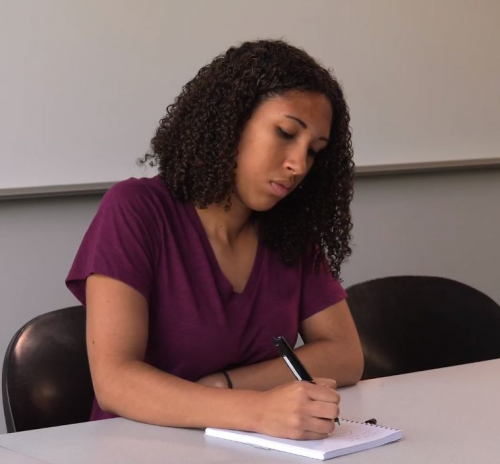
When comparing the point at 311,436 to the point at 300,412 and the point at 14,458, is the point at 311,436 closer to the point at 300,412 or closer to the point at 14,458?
the point at 300,412

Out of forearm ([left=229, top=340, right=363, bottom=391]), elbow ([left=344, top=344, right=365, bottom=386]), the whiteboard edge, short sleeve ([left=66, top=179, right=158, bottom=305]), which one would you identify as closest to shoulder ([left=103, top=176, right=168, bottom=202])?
short sleeve ([left=66, top=179, right=158, bottom=305])

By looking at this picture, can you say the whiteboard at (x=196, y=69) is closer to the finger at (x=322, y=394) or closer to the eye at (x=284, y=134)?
the eye at (x=284, y=134)

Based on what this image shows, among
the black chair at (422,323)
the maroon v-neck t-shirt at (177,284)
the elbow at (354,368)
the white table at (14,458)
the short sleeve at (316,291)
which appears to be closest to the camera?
the white table at (14,458)

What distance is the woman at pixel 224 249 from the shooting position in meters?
1.53

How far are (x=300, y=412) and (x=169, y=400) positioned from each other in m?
0.24

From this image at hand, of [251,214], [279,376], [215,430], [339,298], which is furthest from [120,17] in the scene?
[215,430]

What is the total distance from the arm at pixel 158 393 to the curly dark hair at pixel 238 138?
29cm

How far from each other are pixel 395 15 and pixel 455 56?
29 centimetres

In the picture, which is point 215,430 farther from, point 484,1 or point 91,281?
point 484,1

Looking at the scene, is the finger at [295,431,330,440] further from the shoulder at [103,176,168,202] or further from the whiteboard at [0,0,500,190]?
the whiteboard at [0,0,500,190]

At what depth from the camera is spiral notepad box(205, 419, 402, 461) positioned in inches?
47.1

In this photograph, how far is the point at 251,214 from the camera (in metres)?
1.85

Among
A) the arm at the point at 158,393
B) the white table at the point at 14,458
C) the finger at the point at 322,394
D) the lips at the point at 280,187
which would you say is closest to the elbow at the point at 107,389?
the arm at the point at 158,393

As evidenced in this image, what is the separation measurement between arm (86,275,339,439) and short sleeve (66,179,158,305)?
0.08ft
